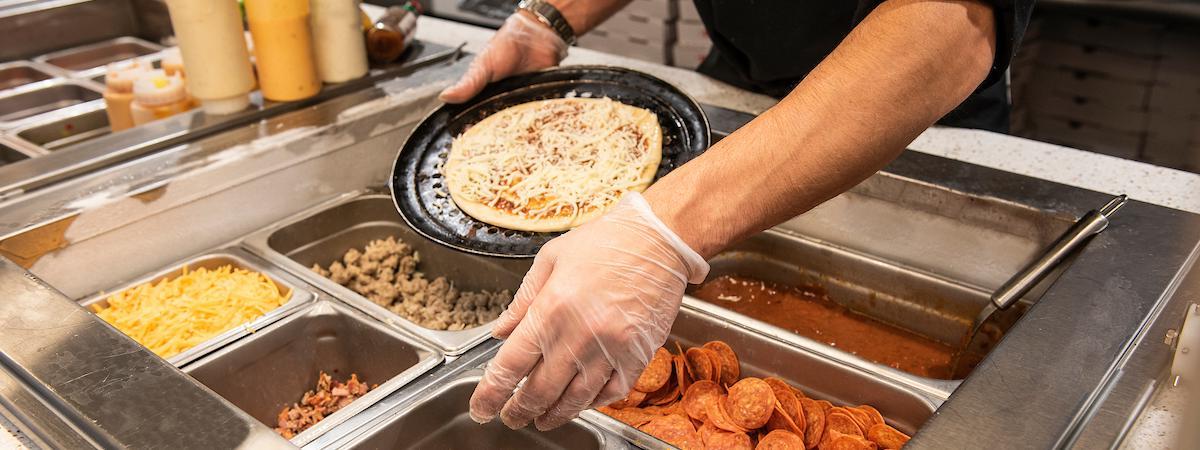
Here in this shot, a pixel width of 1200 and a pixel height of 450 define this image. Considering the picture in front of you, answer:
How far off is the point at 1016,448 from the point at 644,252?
499 mm

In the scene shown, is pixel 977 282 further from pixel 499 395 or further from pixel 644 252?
pixel 499 395

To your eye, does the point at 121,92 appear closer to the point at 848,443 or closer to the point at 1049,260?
the point at 848,443

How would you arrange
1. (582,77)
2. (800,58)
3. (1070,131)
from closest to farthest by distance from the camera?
(582,77), (800,58), (1070,131)

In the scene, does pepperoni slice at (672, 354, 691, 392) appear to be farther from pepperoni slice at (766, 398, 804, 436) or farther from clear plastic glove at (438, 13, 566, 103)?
clear plastic glove at (438, 13, 566, 103)

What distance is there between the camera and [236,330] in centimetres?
152

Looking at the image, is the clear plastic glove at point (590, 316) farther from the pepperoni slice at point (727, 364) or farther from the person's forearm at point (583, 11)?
the person's forearm at point (583, 11)

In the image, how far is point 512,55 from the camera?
6.64 ft

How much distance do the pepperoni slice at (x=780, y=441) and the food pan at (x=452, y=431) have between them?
0.25 meters

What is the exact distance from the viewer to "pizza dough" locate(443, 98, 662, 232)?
1.56 m

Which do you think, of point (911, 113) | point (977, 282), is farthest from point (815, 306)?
point (911, 113)

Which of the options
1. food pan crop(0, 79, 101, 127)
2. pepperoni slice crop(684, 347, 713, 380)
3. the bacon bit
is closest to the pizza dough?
pepperoni slice crop(684, 347, 713, 380)

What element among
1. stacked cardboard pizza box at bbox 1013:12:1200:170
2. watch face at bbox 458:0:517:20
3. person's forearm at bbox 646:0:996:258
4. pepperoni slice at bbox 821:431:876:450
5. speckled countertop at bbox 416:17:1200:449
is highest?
person's forearm at bbox 646:0:996:258

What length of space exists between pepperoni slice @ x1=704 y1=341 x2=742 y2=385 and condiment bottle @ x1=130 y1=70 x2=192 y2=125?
144cm

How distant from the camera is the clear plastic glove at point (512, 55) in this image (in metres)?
1.93
